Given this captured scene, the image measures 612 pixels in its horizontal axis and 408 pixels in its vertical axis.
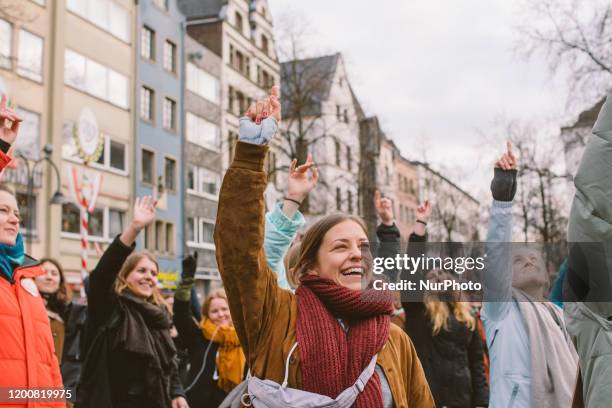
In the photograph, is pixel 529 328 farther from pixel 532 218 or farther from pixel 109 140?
pixel 532 218

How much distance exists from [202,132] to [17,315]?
1487 inches

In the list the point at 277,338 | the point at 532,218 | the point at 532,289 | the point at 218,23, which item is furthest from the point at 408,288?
the point at 218,23

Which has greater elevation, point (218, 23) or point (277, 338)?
point (218, 23)

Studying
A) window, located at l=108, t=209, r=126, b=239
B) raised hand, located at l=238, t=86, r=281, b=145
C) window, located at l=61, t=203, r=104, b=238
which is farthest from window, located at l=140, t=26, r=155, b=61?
raised hand, located at l=238, t=86, r=281, b=145

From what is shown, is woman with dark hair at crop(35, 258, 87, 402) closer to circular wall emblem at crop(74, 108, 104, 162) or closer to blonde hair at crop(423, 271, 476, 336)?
blonde hair at crop(423, 271, 476, 336)

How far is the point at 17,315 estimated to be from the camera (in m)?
4.27

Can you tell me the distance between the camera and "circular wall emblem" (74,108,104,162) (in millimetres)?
27891

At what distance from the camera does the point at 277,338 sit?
309 centimetres

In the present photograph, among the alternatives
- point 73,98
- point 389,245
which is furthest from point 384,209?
point 73,98

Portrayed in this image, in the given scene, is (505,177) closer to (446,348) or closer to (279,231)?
(279,231)

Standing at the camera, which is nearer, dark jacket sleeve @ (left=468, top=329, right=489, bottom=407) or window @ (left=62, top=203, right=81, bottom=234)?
dark jacket sleeve @ (left=468, top=329, right=489, bottom=407)

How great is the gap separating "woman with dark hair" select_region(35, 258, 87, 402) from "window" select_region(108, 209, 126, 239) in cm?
2623

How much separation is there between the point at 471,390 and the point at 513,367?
11.4ft

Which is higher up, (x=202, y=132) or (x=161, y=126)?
(x=202, y=132)
